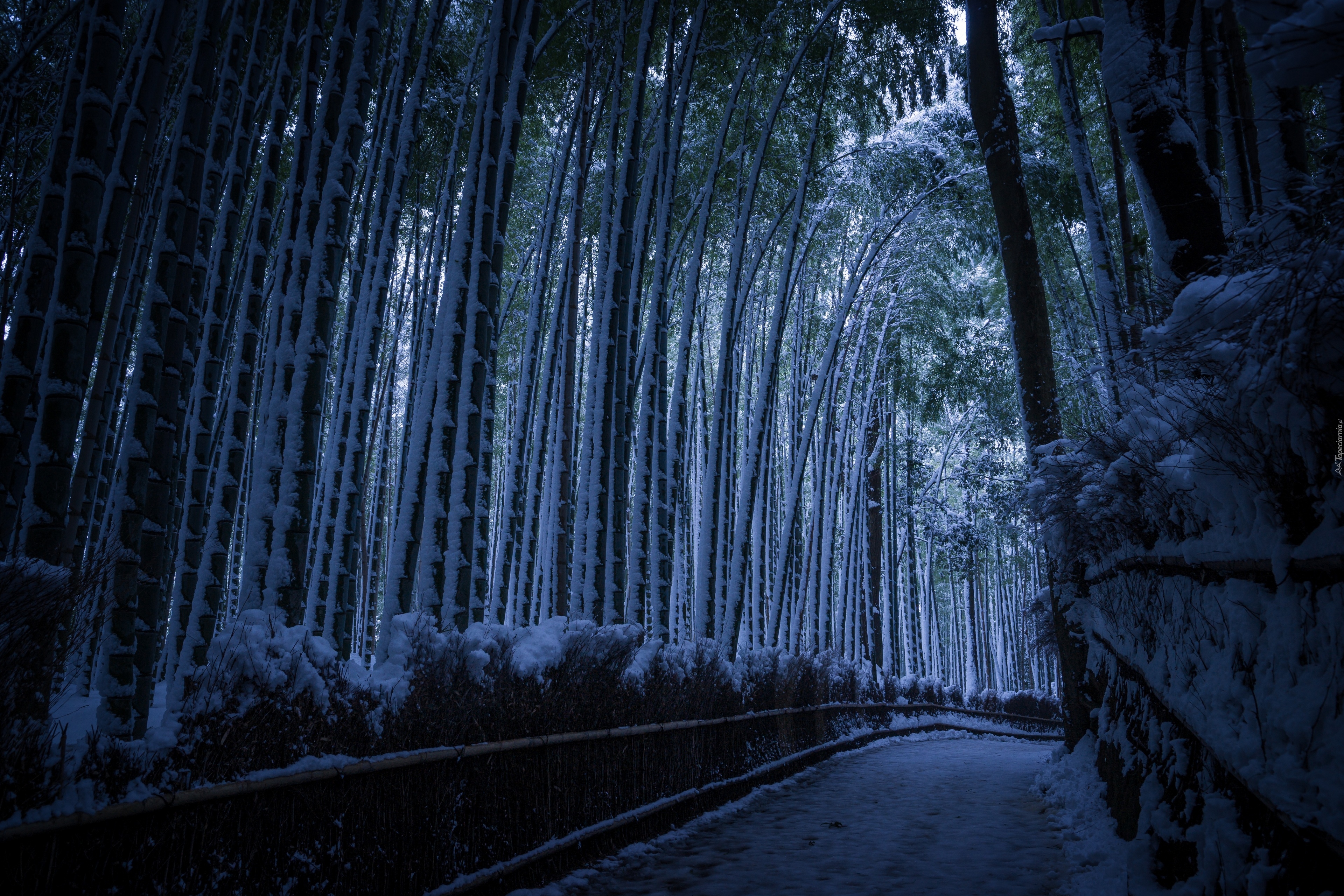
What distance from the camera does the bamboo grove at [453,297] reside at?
297cm

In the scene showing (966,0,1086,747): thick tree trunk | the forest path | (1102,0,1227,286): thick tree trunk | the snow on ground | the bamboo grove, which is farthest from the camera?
(966,0,1086,747): thick tree trunk

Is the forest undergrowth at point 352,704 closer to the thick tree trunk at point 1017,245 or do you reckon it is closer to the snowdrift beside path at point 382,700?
the snowdrift beside path at point 382,700

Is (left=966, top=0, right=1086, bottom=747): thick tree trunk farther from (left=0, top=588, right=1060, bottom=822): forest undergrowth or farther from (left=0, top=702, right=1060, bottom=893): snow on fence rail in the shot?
(left=0, top=702, right=1060, bottom=893): snow on fence rail

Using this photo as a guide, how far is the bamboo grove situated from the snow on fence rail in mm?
429

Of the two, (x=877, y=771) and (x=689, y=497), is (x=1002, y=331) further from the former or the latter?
(x=877, y=771)

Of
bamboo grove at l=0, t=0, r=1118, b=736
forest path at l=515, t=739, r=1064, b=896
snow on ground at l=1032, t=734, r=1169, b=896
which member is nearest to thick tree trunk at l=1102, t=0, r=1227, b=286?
bamboo grove at l=0, t=0, r=1118, b=736

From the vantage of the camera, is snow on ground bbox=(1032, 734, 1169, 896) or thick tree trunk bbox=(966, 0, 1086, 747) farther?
thick tree trunk bbox=(966, 0, 1086, 747)

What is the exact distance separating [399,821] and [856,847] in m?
2.34

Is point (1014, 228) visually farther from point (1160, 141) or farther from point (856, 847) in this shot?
point (856, 847)

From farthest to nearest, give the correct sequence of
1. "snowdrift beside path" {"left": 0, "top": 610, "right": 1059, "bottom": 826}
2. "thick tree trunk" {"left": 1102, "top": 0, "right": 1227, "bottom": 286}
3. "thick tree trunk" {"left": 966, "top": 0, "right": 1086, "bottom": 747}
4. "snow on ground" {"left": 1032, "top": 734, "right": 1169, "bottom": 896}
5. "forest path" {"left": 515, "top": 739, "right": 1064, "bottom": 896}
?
"thick tree trunk" {"left": 966, "top": 0, "right": 1086, "bottom": 747}
"forest path" {"left": 515, "top": 739, "right": 1064, "bottom": 896}
"thick tree trunk" {"left": 1102, "top": 0, "right": 1227, "bottom": 286}
"snow on ground" {"left": 1032, "top": 734, "right": 1169, "bottom": 896}
"snowdrift beside path" {"left": 0, "top": 610, "right": 1059, "bottom": 826}

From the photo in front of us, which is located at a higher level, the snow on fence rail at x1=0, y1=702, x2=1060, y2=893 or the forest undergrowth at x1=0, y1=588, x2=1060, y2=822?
the forest undergrowth at x1=0, y1=588, x2=1060, y2=822

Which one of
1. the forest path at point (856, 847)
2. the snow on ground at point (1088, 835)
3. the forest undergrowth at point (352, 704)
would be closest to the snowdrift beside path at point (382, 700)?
the forest undergrowth at point (352, 704)

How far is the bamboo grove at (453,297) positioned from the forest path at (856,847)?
1341mm

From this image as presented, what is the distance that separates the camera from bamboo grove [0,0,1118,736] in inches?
117
